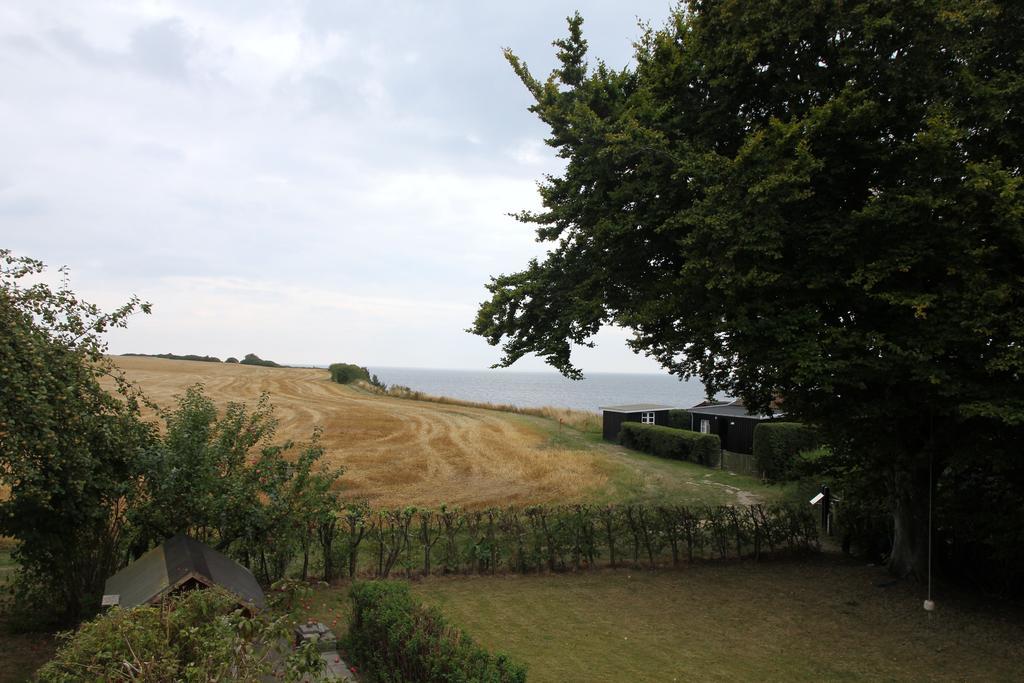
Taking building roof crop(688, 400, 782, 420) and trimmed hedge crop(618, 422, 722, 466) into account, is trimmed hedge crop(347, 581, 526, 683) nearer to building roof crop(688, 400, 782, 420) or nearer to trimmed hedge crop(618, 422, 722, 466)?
trimmed hedge crop(618, 422, 722, 466)

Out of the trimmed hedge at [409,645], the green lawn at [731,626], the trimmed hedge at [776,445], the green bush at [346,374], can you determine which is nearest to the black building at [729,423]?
the trimmed hedge at [776,445]

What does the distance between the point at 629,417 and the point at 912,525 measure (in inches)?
1008

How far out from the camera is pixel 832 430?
12773 millimetres

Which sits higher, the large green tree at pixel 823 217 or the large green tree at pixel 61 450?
the large green tree at pixel 823 217

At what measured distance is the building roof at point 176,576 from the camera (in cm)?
816

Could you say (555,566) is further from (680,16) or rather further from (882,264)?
(680,16)

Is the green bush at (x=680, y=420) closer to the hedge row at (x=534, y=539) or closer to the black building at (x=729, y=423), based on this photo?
the black building at (x=729, y=423)

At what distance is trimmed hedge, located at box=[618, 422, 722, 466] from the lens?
30.9 m

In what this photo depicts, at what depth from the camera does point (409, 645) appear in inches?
271

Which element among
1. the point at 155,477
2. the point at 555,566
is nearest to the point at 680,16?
the point at 555,566

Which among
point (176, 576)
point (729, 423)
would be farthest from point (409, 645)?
point (729, 423)

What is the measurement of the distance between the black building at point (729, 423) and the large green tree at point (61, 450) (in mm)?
27995

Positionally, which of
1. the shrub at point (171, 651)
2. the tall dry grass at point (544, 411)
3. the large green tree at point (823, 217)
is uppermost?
the large green tree at point (823, 217)

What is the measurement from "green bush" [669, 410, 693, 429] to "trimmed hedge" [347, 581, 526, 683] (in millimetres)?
32602
